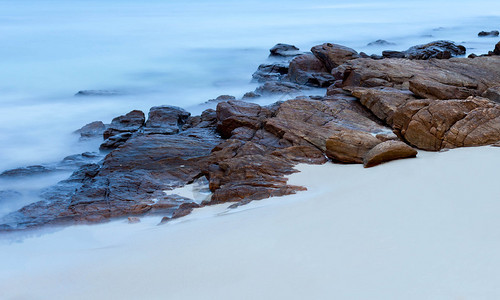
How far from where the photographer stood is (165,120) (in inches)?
404

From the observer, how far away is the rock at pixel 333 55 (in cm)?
1471

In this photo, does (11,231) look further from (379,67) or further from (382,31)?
(382,31)

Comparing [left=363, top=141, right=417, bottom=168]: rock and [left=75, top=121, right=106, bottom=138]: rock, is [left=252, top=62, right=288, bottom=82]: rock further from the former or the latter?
[left=363, top=141, right=417, bottom=168]: rock

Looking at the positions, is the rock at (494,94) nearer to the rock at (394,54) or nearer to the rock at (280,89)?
the rock at (280,89)

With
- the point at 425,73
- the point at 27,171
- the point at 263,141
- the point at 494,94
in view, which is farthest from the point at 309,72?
the point at 27,171

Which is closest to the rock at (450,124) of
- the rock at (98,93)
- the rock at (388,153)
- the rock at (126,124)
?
the rock at (388,153)

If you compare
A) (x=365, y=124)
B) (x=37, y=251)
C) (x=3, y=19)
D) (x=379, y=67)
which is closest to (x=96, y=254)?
(x=37, y=251)

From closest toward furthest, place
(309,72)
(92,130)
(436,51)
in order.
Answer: (92,130), (309,72), (436,51)

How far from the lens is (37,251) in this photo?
4965 mm

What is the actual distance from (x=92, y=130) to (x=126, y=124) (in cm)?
105

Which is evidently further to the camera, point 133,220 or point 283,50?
point 283,50

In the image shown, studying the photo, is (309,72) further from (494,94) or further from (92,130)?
(494,94)

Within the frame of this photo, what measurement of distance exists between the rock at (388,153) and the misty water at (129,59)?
15.6ft

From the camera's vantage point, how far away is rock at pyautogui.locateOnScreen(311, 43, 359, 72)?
14711 millimetres
